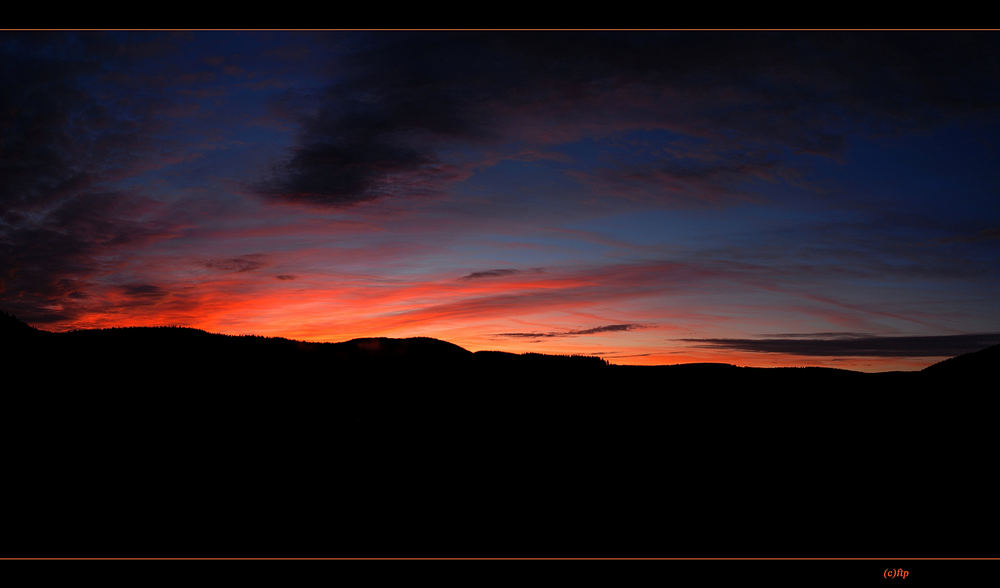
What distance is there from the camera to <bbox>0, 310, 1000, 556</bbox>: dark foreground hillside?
12812 millimetres

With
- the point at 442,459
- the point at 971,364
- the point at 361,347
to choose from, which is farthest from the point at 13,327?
the point at 971,364

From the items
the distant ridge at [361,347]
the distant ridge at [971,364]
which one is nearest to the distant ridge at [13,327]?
the distant ridge at [361,347]

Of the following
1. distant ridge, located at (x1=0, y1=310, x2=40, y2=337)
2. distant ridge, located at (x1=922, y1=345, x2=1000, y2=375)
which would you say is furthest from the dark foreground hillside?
distant ridge, located at (x1=922, y1=345, x2=1000, y2=375)

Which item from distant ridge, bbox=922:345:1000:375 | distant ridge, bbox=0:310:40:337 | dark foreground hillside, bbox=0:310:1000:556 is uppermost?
distant ridge, bbox=0:310:40:337

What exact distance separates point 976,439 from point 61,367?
3417 cm

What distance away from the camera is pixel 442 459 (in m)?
17.0

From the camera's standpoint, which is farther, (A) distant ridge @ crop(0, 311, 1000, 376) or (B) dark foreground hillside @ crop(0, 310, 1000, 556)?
(A) distant ridge @ crop(0, 311, 1000, 376)

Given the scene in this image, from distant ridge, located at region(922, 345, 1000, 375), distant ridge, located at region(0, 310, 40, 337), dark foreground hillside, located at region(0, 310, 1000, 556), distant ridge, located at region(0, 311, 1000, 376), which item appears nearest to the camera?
dark foreground hillside, located at region(0, 310, 1000, 556)

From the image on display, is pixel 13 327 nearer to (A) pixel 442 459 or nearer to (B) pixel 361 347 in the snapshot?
(B) pixel 361 347

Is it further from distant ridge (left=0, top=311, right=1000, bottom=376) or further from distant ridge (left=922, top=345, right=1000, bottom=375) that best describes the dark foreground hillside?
distant ridge (left=922, top=345, right=1000, bottom=375)

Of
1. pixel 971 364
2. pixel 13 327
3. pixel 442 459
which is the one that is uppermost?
pixel 13 327

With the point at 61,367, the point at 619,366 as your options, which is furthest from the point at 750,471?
the point at 61,367

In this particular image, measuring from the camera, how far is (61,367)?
2008 centimetres

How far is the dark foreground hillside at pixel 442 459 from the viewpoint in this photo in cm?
1281
